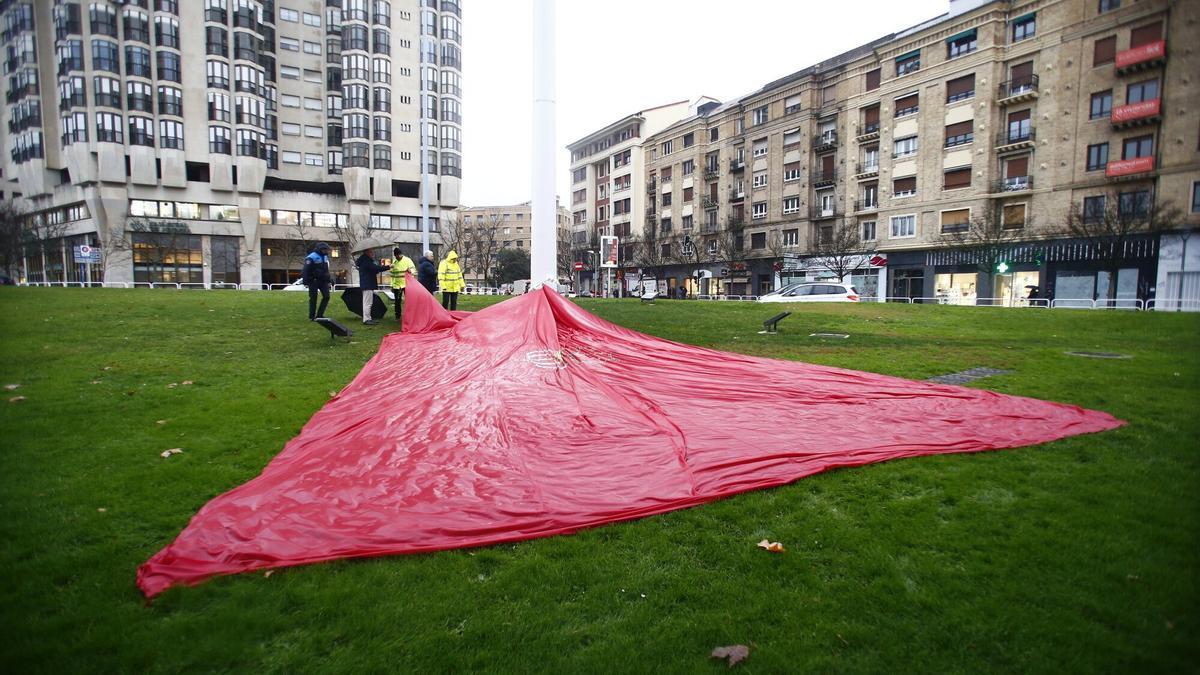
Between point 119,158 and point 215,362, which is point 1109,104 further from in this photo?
point 119,158

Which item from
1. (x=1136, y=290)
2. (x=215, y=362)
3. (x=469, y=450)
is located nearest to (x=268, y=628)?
(x=469, y=450)

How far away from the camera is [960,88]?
37281mm

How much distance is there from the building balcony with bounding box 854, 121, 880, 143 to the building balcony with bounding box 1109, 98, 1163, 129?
13899 mm

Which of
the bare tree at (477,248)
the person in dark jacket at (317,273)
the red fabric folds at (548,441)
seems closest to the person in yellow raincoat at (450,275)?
the person in dark jacket at (317,273)

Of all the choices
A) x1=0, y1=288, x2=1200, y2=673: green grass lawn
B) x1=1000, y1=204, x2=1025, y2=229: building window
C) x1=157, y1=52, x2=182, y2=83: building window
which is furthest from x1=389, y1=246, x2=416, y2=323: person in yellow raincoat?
x1=157, y1=52, x2=182, y2=83: building window

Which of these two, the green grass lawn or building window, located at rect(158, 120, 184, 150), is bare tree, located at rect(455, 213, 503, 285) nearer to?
building window, located at rect(158, 120, 184, 150)

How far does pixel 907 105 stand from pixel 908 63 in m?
2.91

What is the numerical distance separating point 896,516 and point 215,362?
9.58 meters

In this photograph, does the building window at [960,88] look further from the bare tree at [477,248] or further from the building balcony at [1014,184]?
the bare tree at [477,248]

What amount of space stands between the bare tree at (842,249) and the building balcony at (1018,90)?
37.9 feet

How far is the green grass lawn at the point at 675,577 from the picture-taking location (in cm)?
242

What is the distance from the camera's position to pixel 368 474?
4.36m

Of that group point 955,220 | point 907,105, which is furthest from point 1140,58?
point 907,105

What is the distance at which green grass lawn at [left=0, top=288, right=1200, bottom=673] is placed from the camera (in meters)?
2.42
